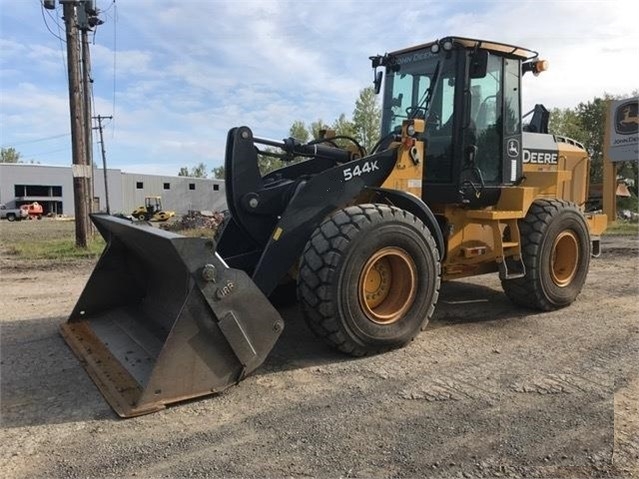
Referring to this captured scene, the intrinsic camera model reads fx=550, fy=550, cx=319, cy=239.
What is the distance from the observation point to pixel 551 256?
6.00 metres

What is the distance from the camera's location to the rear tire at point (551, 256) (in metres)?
5.84

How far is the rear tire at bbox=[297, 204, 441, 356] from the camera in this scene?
4.11m

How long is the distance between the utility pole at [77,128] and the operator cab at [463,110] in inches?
341

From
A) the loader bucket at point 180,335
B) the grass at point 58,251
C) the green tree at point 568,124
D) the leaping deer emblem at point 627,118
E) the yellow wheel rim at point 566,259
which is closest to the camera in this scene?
the loader bucket at point 180,335

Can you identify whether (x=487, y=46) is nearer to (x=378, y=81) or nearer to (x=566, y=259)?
(x=378, y=81)

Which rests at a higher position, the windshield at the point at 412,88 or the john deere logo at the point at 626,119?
the john deere logo at the point at 626,119

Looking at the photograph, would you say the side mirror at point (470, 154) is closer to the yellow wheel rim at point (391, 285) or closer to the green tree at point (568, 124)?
the yellow wheel rim at point (391, 285)

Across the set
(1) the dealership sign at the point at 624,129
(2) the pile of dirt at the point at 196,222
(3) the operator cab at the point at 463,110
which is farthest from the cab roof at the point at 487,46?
(2) the pile of dirt at the point at 196,222

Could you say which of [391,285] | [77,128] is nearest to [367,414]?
[391,285]

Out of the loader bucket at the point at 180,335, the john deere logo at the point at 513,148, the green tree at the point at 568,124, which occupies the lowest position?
the loader bucket at the point at 180,335

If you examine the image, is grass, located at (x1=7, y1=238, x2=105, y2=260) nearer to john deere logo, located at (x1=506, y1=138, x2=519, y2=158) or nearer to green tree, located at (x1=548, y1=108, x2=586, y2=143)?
john deere logo, located at (x1=506, y1=138, x2=519, y2=158)

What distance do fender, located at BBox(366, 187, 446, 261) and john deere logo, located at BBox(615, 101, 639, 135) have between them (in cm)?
1476

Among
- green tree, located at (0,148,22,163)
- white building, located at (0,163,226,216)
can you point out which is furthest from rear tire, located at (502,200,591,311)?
green tree, located at (0,148,22,163)

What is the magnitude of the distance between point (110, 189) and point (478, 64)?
168 ft
